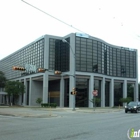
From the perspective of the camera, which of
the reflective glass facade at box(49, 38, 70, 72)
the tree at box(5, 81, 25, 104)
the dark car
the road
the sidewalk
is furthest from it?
the tree at box(5, 81, 25, 104)

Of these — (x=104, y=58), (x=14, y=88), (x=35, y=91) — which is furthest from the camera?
(x=35, y=91)

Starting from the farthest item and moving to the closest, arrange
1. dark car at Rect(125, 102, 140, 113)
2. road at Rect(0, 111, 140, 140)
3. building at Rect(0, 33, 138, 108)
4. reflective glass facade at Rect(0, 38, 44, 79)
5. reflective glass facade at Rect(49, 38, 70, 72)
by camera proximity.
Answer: reflective glass facade at Rect(0, 38, 44, 79) < reflective glass facade at Rect(49, 38, 70, 72) < building at Rect(0, 33, 138, 108) < dark car at Rect(125, 102, 140, 113) < road at Rect(0, 111, 140, 140)

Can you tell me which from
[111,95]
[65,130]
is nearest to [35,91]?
[111,95]

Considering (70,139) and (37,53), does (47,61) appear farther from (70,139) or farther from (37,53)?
(70,139)

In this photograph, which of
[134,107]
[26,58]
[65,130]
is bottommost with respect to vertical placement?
[134,107]

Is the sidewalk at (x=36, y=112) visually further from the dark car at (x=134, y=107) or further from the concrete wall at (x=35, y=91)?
the concrete wall at (x=35, y=91)

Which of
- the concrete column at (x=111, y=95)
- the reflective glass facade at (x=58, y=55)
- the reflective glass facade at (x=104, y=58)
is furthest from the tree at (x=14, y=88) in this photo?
the concrete column at (x=111, y=95)

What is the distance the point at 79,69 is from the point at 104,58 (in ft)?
31.8

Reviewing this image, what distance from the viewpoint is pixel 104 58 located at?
230 ft

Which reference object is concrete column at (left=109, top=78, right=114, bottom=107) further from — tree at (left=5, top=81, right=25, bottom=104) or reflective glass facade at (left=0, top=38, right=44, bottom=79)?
tree at (left=5, top=81, right=25, bottom=104)

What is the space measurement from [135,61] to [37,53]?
104ft

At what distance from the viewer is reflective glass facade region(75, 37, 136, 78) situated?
65.1 metres

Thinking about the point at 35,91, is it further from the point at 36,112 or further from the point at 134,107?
the point at 134,107

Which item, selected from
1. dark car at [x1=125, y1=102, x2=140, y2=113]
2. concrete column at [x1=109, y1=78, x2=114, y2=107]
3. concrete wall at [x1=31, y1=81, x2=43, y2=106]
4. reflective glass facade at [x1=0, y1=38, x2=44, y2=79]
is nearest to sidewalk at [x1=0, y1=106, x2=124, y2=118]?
dark car at [x1=125, y1=102, x2=140, y2=113]
